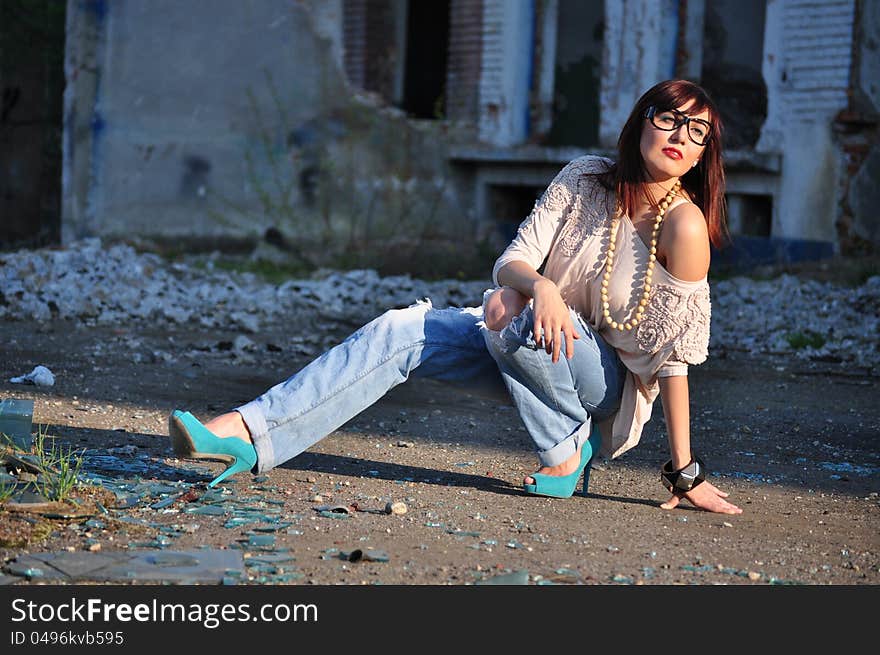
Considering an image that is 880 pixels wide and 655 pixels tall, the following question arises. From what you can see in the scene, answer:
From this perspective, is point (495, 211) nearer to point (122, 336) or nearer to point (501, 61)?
point (501, 61)

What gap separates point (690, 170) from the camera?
11.1 ft

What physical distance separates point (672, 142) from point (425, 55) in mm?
10177

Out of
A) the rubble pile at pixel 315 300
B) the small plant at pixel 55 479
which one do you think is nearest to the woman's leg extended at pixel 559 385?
the small plant at pixel 55 479

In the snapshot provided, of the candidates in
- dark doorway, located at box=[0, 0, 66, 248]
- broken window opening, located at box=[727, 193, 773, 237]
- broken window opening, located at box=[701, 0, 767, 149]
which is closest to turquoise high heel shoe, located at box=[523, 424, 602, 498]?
broken window opening, located at box=[727, 193, 773, 237]

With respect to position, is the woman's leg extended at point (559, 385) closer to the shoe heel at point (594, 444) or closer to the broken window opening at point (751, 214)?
the shoe heel at point (594, 444)

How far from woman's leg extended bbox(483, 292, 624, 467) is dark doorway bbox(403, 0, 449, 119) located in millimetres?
9820

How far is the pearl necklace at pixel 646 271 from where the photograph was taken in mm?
3273

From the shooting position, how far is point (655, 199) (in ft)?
10.9

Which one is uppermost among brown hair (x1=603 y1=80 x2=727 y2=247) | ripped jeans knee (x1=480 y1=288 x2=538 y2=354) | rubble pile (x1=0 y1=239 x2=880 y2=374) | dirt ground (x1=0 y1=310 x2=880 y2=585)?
brown hair (x1=603 y1=80 x2=727 y2=247)

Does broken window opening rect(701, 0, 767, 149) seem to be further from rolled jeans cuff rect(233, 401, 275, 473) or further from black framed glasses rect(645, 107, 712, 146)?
rolled jeans cuff rect(233, 401, 275, 473)

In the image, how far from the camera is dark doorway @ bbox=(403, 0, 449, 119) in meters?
13.0

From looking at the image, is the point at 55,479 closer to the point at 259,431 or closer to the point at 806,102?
the point at 259,431

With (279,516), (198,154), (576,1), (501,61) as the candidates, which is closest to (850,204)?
(501,61)
